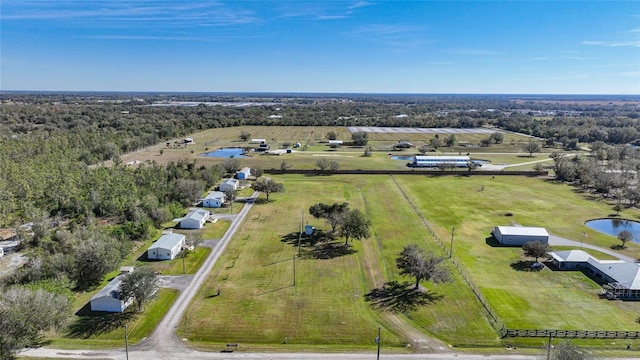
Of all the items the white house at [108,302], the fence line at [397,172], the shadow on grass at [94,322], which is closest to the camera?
the shadow on grass at [94,322]

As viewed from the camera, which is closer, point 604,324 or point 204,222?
point 604,324

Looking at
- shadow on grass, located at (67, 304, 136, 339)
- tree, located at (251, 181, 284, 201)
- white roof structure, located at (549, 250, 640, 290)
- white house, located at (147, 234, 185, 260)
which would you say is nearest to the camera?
shadow on grass, located at (67, 304, 136, 339)

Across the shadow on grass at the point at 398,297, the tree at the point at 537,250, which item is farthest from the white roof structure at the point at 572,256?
the shadow on grass at the point at 398,297

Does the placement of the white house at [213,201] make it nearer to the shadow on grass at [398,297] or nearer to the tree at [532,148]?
the shadow on grass at [398,297]

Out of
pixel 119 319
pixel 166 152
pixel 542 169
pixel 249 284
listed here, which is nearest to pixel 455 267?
pixel 249 284

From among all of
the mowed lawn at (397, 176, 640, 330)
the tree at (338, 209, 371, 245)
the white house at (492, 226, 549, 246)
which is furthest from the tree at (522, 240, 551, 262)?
the tree at (338, 209, 371, 245)

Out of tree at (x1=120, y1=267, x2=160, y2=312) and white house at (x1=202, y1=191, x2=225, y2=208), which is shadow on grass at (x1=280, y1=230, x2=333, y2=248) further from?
tree at (x1=120, y1=267, x2=160, y2=312)

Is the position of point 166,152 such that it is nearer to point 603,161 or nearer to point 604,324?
point 604,324
